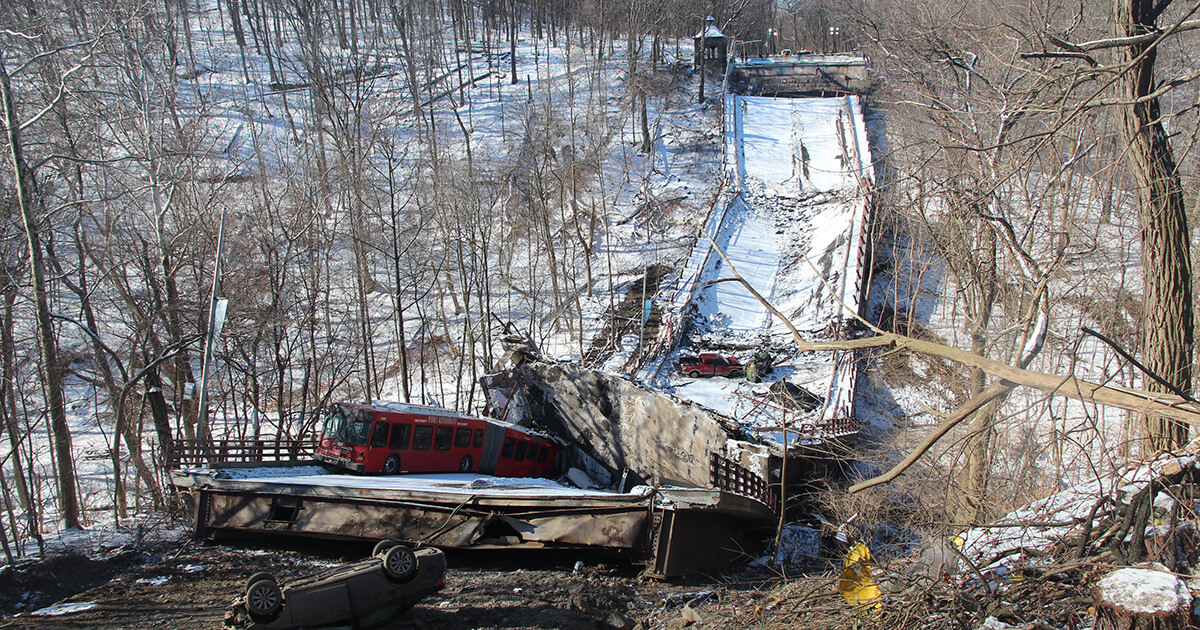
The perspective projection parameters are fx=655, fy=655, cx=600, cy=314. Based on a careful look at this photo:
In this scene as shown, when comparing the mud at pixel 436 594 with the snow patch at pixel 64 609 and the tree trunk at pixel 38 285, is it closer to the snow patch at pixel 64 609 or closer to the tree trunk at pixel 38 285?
the snow patch at pixel 64 609

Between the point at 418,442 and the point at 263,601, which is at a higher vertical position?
the point at 263,601

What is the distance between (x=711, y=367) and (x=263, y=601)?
1878 cm

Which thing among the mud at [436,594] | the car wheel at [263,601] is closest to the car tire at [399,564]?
the mud at [436,594]

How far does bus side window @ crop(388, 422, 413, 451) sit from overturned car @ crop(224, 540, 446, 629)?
7.18 meters

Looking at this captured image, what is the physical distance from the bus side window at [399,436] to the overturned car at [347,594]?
23.6ft

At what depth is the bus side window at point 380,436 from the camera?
46.6ft

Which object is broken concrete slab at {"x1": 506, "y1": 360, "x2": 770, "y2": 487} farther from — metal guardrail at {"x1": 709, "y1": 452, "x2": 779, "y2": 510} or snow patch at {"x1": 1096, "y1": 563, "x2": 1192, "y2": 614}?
snow patch at {"x1": 1096, "y1": 563, "x2": 1192, "y2": 614}

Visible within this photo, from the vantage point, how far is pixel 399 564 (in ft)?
23.3

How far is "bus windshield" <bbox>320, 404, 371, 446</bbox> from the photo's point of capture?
46.3 ft

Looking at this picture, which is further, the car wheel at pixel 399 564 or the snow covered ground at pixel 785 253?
the snow covered ground at pixel 785 253

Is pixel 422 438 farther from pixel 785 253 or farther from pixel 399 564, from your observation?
pixel 785 253

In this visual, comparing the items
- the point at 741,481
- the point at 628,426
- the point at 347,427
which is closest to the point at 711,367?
the point at 628,426

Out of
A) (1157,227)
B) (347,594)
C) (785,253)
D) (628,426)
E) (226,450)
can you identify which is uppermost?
(1157,227)

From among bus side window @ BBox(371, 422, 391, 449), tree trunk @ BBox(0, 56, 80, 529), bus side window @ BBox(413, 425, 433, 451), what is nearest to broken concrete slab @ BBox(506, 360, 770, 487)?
bus side window @ BBox(413, 425, 433, 451)
